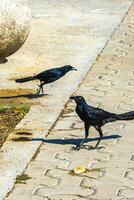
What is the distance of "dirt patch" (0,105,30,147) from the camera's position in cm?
998

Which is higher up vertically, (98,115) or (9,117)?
(98,115)

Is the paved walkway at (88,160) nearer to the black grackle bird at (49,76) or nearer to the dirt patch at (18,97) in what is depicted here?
the black grackle bird at (49,76)

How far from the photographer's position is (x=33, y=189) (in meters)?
8.11

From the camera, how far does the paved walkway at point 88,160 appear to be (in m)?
8.02

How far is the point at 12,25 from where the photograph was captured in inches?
521

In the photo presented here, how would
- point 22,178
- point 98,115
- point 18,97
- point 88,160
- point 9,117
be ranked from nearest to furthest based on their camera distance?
1. point 22,178
2. point 88,160
3. point 98,115
4. point 9,117
5. point 18,97

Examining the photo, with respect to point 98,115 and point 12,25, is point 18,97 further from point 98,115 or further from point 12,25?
point 98,115

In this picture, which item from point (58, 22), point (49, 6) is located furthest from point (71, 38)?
point (49, 6)

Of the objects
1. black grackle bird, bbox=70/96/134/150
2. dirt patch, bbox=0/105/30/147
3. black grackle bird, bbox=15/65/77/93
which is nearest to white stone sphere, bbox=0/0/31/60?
black grackle bird, bbox=15/65/77/93

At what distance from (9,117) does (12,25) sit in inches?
124

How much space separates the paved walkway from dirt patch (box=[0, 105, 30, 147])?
2.08 feet

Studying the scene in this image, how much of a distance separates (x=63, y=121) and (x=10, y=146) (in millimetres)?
1357

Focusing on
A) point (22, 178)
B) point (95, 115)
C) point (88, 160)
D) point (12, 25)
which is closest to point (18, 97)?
point (12, 25)

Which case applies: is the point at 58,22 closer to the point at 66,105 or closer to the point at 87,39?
the point at 87,39
